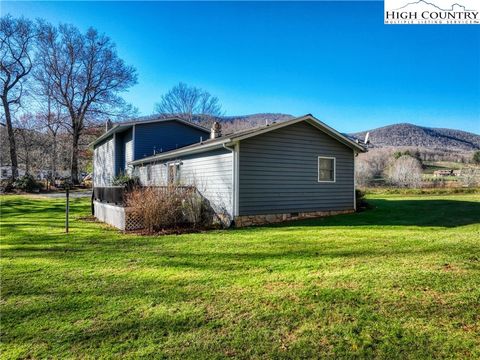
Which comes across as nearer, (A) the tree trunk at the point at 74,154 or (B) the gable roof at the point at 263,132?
(B) the gable roof at the point at 263,132

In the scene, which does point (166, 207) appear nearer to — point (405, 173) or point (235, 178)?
point (235, 178)

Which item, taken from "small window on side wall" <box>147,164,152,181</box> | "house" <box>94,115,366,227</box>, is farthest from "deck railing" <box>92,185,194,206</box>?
"small window on side wall" <box>147,164,152,181</box>

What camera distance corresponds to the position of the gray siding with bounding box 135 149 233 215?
9859mm

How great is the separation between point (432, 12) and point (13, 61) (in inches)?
1390

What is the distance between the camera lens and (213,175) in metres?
10.6

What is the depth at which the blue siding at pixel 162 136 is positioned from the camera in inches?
726

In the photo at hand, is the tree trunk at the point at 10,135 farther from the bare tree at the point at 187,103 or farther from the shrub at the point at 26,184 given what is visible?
the bare tree at the point at 187,103

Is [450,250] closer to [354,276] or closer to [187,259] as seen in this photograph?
[354,276]

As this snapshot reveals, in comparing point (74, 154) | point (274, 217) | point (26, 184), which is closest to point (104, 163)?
point (26, 184)

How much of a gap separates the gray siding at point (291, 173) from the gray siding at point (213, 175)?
46 cm

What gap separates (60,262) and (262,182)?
20.1ft

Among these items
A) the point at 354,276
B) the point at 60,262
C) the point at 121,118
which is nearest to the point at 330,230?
the point at 354,276

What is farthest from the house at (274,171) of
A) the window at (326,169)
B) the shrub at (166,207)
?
the shrub at (166,207)

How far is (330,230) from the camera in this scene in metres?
8.37
